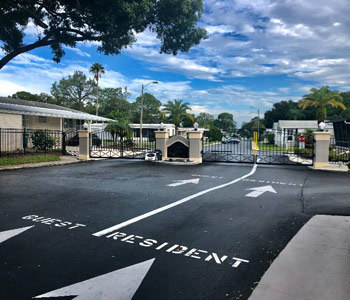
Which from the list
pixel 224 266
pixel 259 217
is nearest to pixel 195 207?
pixel 259 217

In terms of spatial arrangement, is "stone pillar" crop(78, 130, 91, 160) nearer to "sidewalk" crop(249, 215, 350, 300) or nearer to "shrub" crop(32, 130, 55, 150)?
"shrub" crop(32, 130, 55, 150)

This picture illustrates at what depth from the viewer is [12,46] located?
26.0 m

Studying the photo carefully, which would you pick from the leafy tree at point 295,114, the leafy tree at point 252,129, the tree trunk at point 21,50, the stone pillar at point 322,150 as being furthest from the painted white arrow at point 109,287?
the leafy tree at point 295,114

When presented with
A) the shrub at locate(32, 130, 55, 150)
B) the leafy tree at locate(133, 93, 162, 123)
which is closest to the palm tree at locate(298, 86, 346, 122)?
the shrub at locate(32, 130, 55, 150)

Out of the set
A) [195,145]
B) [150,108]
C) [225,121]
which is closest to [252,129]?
[195,145]

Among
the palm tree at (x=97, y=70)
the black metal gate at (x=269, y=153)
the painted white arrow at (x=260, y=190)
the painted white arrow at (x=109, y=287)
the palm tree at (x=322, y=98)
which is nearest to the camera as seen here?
the painted white arrow at (x=109, y=287)

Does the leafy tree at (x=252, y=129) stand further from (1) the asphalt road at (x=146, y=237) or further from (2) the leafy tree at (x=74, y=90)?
(2) the leafy tree at (x=74, y=90)

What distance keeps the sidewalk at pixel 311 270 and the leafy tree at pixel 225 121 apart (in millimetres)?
130290

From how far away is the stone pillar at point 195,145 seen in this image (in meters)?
20.8

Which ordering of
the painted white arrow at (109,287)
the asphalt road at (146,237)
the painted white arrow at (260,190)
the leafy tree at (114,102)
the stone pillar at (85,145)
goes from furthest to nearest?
the leafy tree at (114,102) < the stone pillar at (85,145) < the painted white arrow at (260,190) < the asphalt road at (146,237) < the painted white arrow at (109,287)

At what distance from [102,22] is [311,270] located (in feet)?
77.2

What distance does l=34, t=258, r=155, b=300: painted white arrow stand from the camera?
363cm

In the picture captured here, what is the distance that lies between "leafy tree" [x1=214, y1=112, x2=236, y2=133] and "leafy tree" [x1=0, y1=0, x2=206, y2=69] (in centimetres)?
10869

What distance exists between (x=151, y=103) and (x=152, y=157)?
214ft
